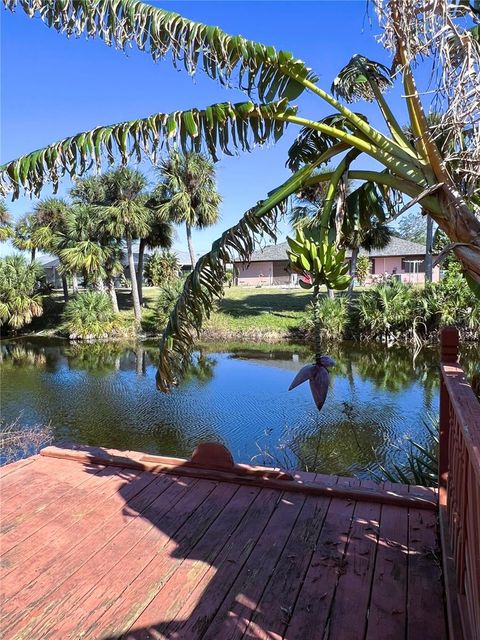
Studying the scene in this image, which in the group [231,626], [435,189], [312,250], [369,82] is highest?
[369,82]

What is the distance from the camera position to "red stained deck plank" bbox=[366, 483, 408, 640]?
2.22 meters

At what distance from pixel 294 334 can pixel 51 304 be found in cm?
1489

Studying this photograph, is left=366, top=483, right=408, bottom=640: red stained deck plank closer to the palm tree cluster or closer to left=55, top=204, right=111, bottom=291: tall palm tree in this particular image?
the palm tree cluster

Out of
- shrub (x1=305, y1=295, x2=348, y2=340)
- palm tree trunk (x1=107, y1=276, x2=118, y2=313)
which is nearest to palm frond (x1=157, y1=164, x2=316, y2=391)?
shrub (x1=305, y1=295, x2=348, y2=340)

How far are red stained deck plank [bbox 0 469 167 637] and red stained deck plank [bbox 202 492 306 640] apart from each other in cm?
93

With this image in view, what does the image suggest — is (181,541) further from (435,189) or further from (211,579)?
(435,189)

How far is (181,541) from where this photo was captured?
3041mm

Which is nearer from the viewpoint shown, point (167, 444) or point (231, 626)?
point (231, 626)

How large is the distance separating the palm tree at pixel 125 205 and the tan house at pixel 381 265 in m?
10.2

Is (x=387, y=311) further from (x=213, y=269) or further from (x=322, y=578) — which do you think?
(x=322, y=578)

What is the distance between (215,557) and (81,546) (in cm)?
85

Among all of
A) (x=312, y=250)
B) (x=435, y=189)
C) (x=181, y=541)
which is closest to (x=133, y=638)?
(x=181, y=541)

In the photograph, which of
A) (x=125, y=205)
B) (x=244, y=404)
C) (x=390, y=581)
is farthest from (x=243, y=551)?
(x=125, y=205)

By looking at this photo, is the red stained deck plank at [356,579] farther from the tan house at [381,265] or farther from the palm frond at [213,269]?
the tan house at [381,265]
